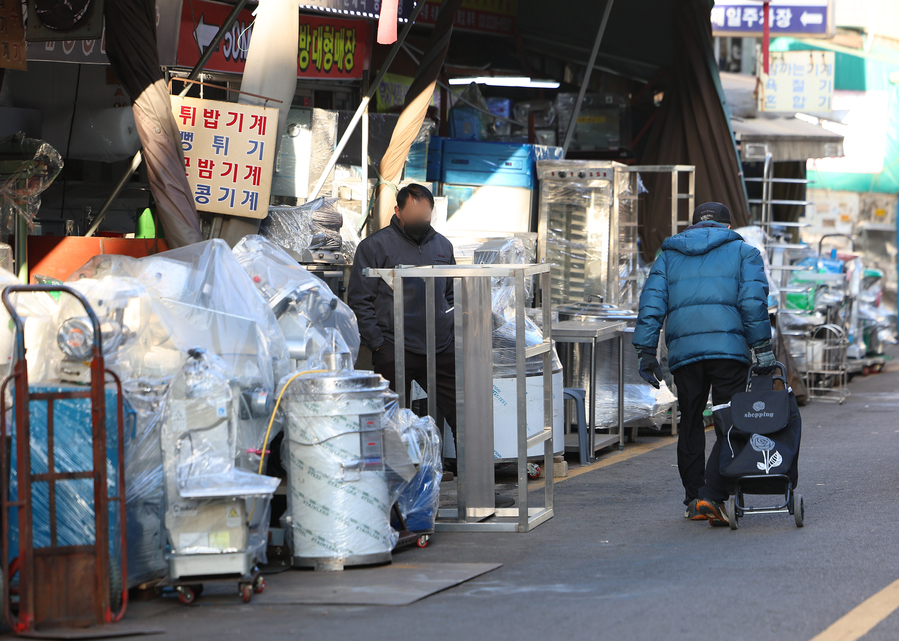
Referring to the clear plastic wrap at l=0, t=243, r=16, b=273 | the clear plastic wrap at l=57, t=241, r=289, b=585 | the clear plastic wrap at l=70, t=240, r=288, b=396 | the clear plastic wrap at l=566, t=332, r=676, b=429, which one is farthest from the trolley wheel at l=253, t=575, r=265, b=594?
the clear plastic wrap at l=566, t=332, r=676, b=429

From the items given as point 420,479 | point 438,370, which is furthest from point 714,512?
point 438,370

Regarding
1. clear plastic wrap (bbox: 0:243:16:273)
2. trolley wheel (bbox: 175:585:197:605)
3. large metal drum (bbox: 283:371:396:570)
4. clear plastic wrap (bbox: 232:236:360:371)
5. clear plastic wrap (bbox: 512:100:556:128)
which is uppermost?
clear plastic wrap (bbox: 512:100:556:128)

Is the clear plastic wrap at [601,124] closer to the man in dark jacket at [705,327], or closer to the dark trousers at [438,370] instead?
the man in dark jacket at [705,327]

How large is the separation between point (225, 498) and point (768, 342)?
12.1ft

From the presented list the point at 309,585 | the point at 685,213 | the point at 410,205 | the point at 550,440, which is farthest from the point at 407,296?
the point at 685,213

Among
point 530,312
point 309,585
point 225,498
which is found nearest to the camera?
point 225,498

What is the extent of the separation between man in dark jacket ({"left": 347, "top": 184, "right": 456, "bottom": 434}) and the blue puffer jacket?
54.9 inches

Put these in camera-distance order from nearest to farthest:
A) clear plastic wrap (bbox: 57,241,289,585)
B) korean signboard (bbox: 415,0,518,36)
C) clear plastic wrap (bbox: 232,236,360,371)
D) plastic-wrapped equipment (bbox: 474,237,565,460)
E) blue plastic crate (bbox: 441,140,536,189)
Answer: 1. clear plastic wrap (bbox: 57,241,289,585)
2. clear plastic wrap (bbox: 232,236,360,371)
3. plastic-wrapped equipment (bbox: 474,237,565,460)
4. blue plastic crate (bbox: 441,140,536,189)
5. korean signboard (bbox: 415,0,518,36)

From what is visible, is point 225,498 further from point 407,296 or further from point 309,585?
point 407,296

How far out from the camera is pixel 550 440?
7621 millimetres

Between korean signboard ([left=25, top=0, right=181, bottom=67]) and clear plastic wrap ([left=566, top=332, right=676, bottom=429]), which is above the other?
korean signboard ([left=25, top=0, right=181, bottom=67])

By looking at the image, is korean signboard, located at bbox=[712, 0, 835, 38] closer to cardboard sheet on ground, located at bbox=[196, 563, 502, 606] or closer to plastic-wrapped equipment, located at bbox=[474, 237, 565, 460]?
plastic-wrapped equipment, located at bbox=[474, 237, 565, 460]

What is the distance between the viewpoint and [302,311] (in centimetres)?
680

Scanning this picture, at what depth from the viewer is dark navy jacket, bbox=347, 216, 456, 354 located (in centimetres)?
796
